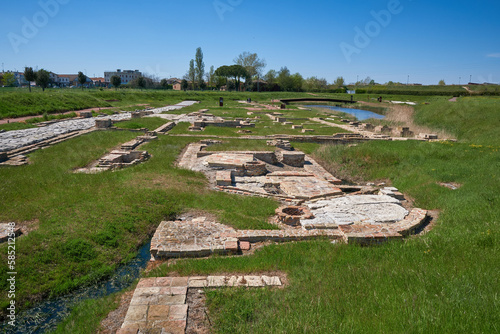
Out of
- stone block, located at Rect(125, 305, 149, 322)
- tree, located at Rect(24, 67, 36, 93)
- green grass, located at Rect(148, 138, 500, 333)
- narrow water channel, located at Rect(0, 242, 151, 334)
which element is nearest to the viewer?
green grass, located at Rect(148, 138, 500, 333)

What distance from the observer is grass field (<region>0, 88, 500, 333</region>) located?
3.20m


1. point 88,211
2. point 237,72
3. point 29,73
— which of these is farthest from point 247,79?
point 88,211

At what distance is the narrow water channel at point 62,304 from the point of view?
388cm

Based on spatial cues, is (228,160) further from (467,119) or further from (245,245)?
(467,119)

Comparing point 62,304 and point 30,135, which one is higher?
point 30,135

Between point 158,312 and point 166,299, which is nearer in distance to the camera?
point 158,312

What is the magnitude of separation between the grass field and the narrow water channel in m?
0.16

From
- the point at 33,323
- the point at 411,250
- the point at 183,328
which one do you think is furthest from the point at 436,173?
the point at 33,323

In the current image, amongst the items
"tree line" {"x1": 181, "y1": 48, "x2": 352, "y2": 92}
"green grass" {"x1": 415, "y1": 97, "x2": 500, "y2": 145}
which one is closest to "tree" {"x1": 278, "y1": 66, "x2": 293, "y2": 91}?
"tree line" {"x1": 181, "y1": 48, "x2": 352, "y2": 92}

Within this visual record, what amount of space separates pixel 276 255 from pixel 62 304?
10.5 feet

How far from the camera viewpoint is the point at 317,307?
134 inches

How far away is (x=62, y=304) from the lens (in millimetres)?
4281

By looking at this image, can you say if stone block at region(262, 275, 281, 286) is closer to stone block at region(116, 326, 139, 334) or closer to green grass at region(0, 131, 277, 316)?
stone block at region(116, 326, 139, 334)

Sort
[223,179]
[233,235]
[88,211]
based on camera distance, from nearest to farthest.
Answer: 1. [233,235]
2. [88,211]
3. [223,179]
